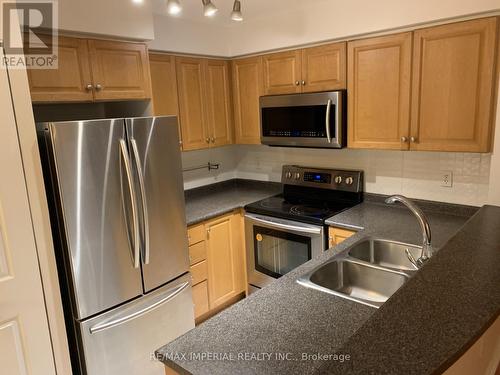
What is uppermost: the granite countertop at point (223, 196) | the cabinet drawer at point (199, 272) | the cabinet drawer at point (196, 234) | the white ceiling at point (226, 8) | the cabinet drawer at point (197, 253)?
the white ceiling at point (226, 8)

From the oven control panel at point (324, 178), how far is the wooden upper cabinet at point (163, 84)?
1.12 meters

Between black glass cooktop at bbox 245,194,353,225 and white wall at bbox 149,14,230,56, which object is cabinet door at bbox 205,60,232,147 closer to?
white wall at bbox 149,14,230,56

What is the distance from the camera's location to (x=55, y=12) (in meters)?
1.90

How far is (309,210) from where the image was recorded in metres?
2.82

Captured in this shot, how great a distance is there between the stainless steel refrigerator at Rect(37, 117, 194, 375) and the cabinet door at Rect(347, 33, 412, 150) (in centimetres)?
127

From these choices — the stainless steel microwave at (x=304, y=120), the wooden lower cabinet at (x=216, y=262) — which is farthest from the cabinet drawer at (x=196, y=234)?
the stainless steel microwave at (x=304, y=120)

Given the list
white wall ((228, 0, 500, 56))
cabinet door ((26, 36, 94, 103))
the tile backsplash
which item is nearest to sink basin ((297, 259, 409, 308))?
the tile backsplash

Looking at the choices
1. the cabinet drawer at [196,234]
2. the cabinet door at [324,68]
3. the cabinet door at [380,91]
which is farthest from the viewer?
the cabinet drawer at [196,234]

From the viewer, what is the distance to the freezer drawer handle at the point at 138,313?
1994mm

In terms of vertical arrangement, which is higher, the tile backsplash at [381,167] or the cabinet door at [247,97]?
the cabinet door at [247,97]

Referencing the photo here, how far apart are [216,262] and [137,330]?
89 cm

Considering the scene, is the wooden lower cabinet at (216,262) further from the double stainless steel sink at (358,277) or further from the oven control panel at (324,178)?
the double stainless steel sink at (358,277)

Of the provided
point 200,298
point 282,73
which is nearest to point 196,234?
point 200,298

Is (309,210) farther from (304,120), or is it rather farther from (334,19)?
(334,19)
